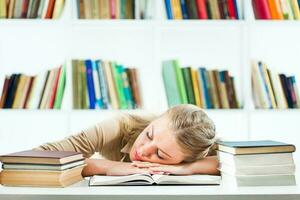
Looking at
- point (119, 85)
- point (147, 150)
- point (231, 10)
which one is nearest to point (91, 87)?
point (119, 85)

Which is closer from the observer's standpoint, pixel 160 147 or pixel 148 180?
pixel 148 180

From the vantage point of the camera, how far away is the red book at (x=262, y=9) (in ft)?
10.9

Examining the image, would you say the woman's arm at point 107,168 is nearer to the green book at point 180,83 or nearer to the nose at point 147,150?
the nose at point 147,150

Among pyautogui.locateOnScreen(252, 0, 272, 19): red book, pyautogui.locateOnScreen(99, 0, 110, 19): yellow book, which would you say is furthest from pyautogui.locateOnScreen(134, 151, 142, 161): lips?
pyautogui.locateOnScreen(252, 0, 272, 19): red book

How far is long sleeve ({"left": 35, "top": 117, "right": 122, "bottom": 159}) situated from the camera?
192 centimetres

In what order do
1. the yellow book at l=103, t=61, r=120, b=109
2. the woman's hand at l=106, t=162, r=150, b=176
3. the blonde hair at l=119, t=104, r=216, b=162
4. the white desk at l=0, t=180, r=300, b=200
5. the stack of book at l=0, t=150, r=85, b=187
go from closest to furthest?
the white desk at l=0, t=180, r=300, b=200 → the stack of book at l=0, t=150, r=85, b=187 → the woman's hand at l=106, t=162, r=150, b=176 → the blonde hair at l=119, t=104, r=216, b=162 → the yellow book at l=103, t=61, r=120, b=109

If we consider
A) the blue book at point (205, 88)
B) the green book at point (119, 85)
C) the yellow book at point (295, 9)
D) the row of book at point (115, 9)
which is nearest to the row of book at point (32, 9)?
the row of book at point (115, 9)

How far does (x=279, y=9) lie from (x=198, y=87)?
737 mm

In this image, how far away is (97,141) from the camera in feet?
6.82

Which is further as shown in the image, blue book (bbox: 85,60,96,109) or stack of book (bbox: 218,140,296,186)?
blue book (bbox: 85,60,96,109)

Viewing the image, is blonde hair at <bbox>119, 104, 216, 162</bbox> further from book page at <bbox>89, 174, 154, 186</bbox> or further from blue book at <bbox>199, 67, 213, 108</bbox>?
blue book at <bbox>199, 67, 213, 108</bbox>

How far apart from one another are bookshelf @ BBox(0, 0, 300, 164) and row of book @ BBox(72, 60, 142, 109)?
0.16ft

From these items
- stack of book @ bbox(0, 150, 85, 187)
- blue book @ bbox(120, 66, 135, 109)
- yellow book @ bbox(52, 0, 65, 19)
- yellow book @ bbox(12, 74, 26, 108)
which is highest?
yellow book @ bbox(52, 0, 65, 19)

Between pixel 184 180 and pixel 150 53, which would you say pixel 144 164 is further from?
pixel 150 53
